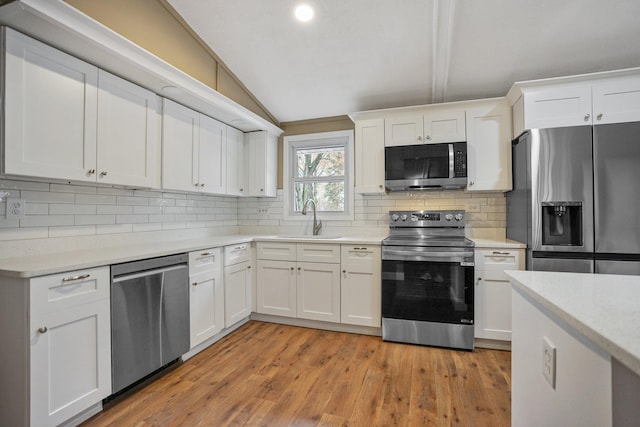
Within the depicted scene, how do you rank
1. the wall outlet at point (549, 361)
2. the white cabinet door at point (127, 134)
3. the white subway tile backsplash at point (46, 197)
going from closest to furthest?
the wall outlet at point (549, 361) → the white subway tile backsplash at point (46, 197) → the white cabinet door at point (127, 134)

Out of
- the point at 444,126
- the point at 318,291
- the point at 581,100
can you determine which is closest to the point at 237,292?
the point at 318,291

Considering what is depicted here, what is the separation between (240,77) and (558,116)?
2.91 meters

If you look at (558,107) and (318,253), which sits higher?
(558,107)

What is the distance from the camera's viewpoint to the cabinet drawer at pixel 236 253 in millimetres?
2787

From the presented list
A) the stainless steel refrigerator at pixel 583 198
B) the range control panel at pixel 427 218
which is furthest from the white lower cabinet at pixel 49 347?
the stainless steel refrigerator at pixel 583 198

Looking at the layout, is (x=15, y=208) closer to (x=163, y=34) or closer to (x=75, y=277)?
(x=75, y=277)

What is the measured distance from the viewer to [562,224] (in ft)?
7.64

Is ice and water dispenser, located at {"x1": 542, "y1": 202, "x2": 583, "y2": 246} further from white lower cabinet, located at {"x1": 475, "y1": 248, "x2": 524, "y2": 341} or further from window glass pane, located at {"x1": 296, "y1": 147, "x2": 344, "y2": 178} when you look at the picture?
window glass pane, located at {"x1": 296, "y1": 147, "x2": 344, "y2": 178}

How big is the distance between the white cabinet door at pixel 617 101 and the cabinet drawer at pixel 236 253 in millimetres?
3151

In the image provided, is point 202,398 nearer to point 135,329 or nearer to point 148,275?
point 135,329

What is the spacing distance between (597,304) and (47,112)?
258 cm

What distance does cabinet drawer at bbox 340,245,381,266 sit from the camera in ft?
9.20

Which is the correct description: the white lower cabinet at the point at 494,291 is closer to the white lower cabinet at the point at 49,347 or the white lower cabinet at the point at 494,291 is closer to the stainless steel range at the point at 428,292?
the stainless steel range at the point at 428,292

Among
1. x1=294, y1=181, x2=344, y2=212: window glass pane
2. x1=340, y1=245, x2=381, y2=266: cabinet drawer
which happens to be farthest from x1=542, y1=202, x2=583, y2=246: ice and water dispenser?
x1=294, y1=181, x2=344, y2=212: window glass pane
